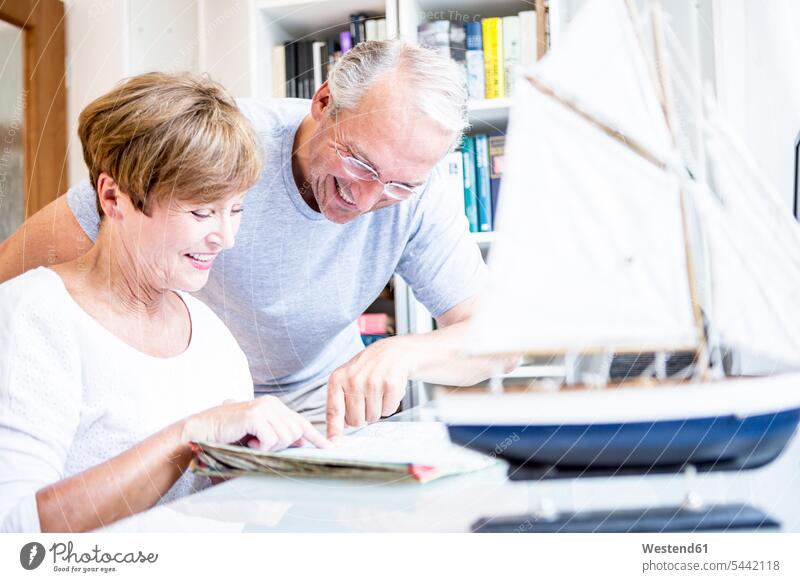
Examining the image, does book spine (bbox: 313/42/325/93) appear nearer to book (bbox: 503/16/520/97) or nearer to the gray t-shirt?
the gray t-shirt

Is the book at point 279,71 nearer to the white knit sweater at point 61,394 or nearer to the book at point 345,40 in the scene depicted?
the book at point 345,40

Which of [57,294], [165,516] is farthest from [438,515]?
[57,294]

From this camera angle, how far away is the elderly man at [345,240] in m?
0.55

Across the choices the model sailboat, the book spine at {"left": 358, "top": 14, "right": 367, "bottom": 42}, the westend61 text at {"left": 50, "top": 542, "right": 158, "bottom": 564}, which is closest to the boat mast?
the model sailboat

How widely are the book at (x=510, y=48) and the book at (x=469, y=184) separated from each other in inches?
2.5

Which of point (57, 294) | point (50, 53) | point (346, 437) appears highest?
point (50, 53)

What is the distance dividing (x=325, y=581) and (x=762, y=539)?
347 mm

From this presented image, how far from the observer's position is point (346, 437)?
54cm

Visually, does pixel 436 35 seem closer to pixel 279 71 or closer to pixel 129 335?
pixel 279 71

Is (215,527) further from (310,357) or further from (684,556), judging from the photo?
(684,556)

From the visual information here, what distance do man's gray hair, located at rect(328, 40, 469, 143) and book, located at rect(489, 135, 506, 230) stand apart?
0.03 meters

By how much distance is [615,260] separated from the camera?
56 centimetres

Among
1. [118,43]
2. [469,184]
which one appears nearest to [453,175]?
[469,184]

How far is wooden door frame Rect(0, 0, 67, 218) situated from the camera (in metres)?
0.60
